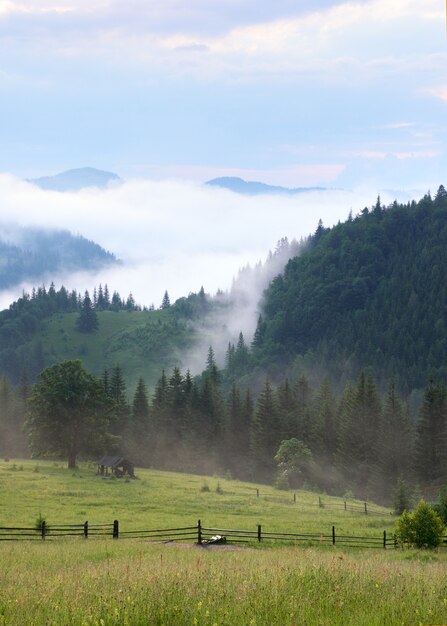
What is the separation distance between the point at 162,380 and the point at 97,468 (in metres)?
36.6

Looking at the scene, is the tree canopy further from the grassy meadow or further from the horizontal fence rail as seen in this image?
the grassy meadow

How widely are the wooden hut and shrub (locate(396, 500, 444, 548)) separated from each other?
166ft

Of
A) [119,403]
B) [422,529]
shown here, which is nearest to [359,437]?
[119,403]

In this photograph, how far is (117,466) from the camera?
84.1 m

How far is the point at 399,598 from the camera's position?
14625 mm

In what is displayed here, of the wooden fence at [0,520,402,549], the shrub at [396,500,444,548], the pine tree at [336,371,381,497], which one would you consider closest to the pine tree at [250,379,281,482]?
the pine tree at [336,371,381,497]

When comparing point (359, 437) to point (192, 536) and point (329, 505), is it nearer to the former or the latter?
point (329, 505)

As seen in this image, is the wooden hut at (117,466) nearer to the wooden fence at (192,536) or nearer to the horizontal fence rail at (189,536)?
the wooden fence at (192,536)

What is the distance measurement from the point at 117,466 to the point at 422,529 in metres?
52.4

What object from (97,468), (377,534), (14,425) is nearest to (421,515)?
(377,534)

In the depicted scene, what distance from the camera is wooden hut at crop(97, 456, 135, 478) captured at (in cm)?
8388

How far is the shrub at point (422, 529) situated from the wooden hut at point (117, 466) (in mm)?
50746

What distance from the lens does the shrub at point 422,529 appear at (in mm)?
37812

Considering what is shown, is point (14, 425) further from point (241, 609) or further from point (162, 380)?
point (241, 609)
